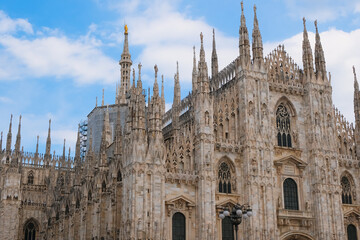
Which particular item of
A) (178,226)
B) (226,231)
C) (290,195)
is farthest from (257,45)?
(178,226)

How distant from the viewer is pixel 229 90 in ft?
150

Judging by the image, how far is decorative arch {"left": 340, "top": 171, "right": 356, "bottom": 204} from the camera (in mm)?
46531

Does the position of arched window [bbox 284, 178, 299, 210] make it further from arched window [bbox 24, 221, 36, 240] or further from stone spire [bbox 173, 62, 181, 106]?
arched window [bbox 24, 221, 36, 240]

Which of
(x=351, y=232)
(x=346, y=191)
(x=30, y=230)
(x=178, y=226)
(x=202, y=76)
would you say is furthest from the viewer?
(x=30, y=230)

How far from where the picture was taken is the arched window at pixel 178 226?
3925 centimetres

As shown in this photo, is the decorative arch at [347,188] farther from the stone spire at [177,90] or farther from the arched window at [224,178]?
the stone spire at [177,90]

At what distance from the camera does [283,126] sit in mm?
46156

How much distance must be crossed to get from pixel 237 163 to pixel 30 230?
32704 millimetres

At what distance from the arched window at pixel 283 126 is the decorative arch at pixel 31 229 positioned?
3389 cm

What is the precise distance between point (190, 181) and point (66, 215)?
20.0 meters

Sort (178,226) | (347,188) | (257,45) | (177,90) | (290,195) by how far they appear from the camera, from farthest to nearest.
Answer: (177,90)
(347,188)
(257,45)
(290,195)
(178,226)

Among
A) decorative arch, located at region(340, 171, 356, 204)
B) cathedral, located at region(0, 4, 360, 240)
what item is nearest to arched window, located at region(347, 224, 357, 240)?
cathedral, located at region(0, 4, 360, 240)

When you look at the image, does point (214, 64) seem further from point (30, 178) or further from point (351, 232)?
point (30, 178)

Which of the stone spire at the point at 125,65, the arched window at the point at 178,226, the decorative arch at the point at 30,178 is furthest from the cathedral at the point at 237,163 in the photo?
the stone spire at the point at 125,65
